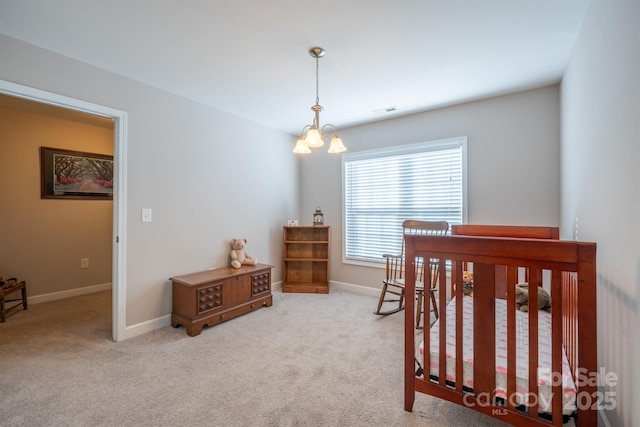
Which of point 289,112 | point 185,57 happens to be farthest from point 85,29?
point 289,112

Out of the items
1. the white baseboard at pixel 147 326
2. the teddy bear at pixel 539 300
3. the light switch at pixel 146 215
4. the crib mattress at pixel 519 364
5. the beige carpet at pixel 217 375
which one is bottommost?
the beige carpet at pixel 217 375

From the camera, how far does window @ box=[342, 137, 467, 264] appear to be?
10.6 feet

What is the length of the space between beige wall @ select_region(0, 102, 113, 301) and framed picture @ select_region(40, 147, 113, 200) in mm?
65

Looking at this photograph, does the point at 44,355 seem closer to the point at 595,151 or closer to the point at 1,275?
the point at 1,275

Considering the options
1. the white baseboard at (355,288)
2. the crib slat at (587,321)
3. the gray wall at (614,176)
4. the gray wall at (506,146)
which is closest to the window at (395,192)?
the gray wall at (506,146)

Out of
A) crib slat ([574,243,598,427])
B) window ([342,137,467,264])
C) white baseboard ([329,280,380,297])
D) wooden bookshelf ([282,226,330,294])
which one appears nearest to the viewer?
crib slat ([574,243,598,427])

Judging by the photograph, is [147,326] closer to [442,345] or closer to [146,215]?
[146,215]

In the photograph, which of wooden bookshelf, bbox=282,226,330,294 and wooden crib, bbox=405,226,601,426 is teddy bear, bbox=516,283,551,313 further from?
wooden bookshelf, bbox=282,226,330,294

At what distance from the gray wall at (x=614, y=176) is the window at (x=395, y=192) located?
1.35 metres

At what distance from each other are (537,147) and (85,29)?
3789 millimetres

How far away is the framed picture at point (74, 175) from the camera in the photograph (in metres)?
3.57

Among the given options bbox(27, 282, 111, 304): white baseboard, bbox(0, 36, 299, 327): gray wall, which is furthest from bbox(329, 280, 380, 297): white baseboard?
bbox(27, 282, 111, 304): white baseboard

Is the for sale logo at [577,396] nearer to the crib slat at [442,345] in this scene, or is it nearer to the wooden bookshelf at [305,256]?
the crib slat at [442,345]

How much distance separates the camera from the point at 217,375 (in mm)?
1928
